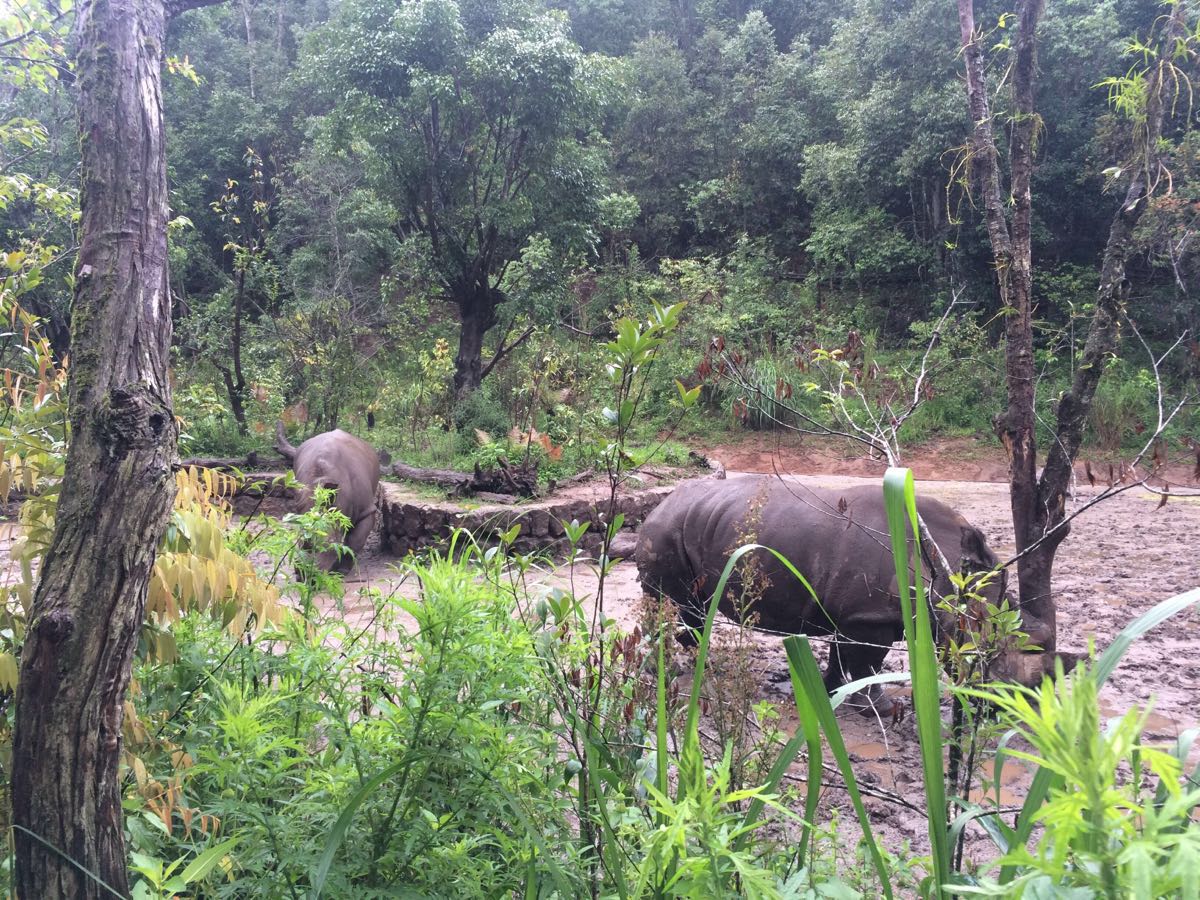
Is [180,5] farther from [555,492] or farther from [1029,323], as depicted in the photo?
[555,492]

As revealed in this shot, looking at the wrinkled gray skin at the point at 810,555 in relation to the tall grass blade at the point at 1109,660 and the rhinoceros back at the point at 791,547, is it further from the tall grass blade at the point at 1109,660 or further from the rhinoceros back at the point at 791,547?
the tall grass blade at the point at 1109,660

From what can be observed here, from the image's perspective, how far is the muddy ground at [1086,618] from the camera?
3354 mm

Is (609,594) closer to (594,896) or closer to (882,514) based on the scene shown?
(882,514)

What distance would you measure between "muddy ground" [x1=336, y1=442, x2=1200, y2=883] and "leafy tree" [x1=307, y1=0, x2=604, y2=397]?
6005mm

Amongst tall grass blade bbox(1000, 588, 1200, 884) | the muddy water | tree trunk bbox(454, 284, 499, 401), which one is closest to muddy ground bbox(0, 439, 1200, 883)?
the muddy water

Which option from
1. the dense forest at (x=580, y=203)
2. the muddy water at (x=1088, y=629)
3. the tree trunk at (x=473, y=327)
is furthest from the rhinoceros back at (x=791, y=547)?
the tree trunk at (x=473, y=327)

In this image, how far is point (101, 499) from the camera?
1.42 metres

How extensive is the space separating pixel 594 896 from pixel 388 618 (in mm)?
914

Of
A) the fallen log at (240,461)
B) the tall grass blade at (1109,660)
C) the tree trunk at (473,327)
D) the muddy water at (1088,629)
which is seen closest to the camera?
the tall grass blade at (1109,660)

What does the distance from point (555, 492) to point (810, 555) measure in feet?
15.7

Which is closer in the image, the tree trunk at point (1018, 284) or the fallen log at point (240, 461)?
the tree trunk at point (1018, 284)

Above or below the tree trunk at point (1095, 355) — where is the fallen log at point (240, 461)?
below

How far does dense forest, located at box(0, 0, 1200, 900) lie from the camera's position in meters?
1.38

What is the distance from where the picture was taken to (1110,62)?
627 inches
